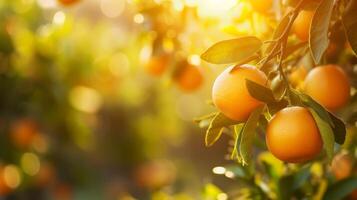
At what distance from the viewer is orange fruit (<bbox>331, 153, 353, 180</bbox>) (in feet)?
4.61

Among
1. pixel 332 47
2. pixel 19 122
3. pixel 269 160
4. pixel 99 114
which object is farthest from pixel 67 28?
pixel 99 114

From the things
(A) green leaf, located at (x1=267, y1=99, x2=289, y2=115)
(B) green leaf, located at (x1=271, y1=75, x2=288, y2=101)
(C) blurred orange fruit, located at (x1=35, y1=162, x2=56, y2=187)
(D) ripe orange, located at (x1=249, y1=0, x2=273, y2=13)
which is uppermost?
(D) ripe orange, located at (x1=249, y1=0, x2=273, y2=13)

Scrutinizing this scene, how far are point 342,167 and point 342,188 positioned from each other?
0.44 ft

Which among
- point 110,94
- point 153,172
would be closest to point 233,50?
point 110,94

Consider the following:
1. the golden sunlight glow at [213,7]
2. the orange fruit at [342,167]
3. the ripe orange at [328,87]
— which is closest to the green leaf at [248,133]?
the ripe orange at [328,87]

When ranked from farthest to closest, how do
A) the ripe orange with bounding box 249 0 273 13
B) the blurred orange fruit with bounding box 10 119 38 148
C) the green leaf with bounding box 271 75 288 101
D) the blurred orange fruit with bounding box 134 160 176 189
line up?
the blurred orange fruit with bounding box 134 160 176 189 → the blurred orange fruit with bounding box 10 119 38 148 → the ripe orange with bounding box 249 0 273 13 → the green leaf with bounding box 271 75 288 101

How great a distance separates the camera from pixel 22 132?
11.0ft

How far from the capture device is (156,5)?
169 centimetres

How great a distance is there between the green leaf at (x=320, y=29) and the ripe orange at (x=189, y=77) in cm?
81

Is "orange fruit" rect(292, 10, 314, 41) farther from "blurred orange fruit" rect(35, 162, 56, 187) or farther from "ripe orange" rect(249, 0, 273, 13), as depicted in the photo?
"blurred orange fruit" rect(35, 162, 56, 187)

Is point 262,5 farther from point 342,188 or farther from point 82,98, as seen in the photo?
point 82,98

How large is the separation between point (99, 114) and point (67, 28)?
259 centimetres

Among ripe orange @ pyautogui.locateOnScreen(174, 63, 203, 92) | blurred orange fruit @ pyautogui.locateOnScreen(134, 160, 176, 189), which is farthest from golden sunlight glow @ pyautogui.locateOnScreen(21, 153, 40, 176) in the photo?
ripe orange @ pyautogui.locateOnScreen(174, 63, 203, 92)

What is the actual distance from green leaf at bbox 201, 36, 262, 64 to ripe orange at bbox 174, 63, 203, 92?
2.51ft
